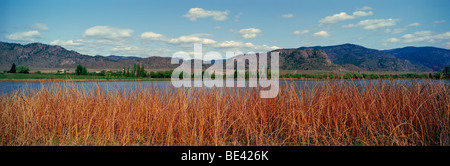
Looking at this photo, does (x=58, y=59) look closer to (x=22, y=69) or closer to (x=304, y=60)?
(x=22, y=69)

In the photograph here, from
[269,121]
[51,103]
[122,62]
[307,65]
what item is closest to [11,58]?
[122,62]

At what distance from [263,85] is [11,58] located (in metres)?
78.9

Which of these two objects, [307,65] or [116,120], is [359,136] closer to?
[116,120]

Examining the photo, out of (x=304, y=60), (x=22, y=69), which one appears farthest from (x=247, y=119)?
(x=22, y=69)

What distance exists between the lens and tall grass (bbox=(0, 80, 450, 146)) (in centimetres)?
537

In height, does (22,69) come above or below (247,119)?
above

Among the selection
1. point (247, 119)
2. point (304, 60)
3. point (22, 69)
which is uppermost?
point (304, 60)

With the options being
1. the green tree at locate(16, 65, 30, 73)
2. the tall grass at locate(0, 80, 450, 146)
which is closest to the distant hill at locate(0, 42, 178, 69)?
the green tree at locate(16, 65, 30, 73)

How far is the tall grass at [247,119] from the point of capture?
5.37 metres

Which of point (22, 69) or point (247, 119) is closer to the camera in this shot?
point (247, 119)

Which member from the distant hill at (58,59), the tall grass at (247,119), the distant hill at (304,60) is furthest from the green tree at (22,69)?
the tall grass at (247,119)

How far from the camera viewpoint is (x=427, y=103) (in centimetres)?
639

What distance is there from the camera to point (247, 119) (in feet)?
18.6

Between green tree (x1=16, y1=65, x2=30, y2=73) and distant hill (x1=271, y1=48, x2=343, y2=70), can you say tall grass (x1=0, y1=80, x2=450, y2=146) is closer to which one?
distant hill (x1=271, y1=48, x2=343, y2=70)
